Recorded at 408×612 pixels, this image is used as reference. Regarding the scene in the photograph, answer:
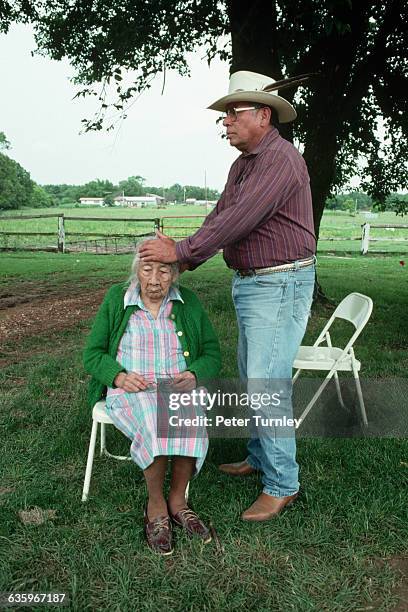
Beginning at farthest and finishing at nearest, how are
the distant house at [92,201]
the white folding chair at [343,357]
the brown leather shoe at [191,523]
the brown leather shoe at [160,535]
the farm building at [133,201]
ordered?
the farm building at [133,201] → the distant house at [92,201] → the white folding chair at [343,357] → the brown leather shoe at [191,523] → the brown leather shoe at [160,535]

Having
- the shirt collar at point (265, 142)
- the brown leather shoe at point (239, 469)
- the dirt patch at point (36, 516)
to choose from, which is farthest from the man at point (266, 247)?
the dirt patch at point (36, 516)

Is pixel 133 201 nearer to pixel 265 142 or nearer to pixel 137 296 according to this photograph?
pixel 137 296

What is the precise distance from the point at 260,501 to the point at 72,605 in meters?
1.15

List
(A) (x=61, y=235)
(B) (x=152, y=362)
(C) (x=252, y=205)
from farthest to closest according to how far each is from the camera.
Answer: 1. (A) (x=61, y=235)
2. (B) (x=152, y=362)
3. (C) (x=252, y=205)

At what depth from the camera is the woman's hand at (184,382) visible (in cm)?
327

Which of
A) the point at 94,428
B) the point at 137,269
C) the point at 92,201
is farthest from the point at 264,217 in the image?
the point at 92,201

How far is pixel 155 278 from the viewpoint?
3330mm

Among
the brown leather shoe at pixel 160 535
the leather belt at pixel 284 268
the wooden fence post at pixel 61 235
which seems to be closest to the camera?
the brown leather shoe at pixel 160 535

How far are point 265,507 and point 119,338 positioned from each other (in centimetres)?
121

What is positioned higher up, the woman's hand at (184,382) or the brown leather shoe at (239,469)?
the woman's hand at (184,382)

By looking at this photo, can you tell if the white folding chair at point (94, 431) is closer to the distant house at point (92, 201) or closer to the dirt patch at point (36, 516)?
the dirt patch at point (36, 516)

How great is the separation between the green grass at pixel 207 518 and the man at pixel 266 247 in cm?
26

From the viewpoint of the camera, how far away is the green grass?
2.68m

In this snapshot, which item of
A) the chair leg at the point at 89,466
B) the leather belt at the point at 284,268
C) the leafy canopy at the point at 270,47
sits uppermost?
the leafy canopy at the point at 270,47
